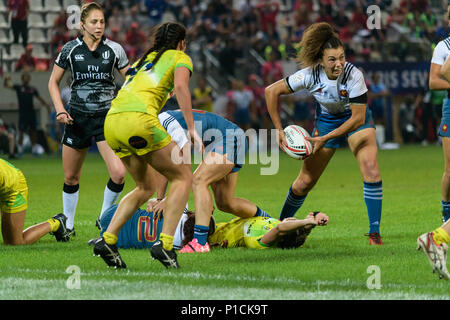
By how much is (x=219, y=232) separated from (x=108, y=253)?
1755mm

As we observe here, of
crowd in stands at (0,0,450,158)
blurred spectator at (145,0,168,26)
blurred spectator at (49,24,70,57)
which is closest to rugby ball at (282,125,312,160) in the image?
crowd in stands at (0,0,450,158)

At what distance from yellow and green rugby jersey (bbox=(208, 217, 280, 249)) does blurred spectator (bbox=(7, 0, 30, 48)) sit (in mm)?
17971

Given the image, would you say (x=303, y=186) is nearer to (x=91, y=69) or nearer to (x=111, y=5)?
(x=91, y=69)

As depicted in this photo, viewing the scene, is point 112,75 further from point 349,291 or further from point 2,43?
point 2,43

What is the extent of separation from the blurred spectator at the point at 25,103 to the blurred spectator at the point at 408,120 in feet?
36.8

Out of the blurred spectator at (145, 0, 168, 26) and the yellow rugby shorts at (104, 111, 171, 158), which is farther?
the blurred spectator at (145, 0, 168, 26)

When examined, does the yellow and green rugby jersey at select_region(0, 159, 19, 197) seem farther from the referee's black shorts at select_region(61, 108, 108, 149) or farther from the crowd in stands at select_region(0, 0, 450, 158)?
the crowd in stands at select_region(0, 0, 450, 158)

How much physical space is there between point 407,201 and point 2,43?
652 inches

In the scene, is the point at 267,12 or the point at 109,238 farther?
the point at 267,12

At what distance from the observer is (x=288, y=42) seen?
86.7ft

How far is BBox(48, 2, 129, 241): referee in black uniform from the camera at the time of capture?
8719 millimetres

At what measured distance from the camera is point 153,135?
20.7ft

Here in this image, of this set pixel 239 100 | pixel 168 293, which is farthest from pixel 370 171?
pixel 239 100
